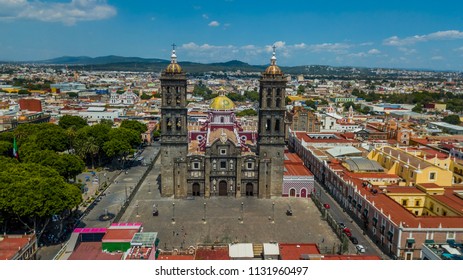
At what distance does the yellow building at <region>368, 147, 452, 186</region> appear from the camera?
50.1 metres

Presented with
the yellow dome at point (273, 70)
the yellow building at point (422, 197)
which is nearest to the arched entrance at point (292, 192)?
the yellow building at point (422, 197)

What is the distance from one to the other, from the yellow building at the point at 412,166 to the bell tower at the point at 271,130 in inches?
677

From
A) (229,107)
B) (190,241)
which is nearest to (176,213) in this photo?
(190,241)

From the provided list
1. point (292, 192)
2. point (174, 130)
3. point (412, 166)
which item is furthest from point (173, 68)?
point (412, 166)

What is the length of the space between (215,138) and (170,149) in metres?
7.19

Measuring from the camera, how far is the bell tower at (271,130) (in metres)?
54.3

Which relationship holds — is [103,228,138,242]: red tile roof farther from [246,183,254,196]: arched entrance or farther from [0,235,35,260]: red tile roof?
[246,183,254,196]: arched entrance

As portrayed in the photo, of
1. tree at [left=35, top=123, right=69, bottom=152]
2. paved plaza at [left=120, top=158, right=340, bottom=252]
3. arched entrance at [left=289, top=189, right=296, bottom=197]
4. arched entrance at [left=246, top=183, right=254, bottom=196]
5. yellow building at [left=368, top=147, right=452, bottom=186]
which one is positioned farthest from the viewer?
tree at [left=35, top=123, right=69, bottom=152]

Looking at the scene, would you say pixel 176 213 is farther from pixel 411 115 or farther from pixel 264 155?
pixel 411 115

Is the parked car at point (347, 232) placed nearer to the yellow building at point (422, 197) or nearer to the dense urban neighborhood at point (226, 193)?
the dense urban neighborhood at point (226, 193)

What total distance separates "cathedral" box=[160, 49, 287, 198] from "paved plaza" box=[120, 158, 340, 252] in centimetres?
187

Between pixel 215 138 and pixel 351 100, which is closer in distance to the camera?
pixel 215 138

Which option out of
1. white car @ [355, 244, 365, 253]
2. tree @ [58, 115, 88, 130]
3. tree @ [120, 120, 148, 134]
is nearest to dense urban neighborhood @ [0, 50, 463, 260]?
white car @ [355, 244, 365, 253]

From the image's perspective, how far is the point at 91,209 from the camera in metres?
50.1
